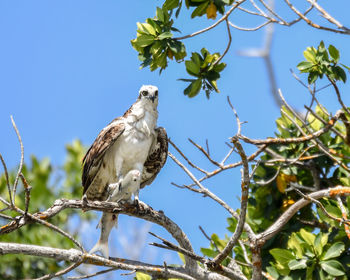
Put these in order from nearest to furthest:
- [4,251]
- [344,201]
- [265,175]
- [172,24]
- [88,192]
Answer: [4,251]
[172,24]
[344,201]
[88,192]
[265,175]

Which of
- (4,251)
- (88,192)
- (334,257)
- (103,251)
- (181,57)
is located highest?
(181,57)

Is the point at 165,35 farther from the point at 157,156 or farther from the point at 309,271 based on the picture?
the point at 309,271

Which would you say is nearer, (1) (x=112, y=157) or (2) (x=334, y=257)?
(2) (x=334, y=257)

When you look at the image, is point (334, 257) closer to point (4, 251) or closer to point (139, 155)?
point (139, 155)

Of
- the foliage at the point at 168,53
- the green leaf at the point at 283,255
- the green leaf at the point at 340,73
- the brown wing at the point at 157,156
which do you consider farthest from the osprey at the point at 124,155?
the green leaf at the point at 340,73

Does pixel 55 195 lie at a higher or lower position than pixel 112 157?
higher

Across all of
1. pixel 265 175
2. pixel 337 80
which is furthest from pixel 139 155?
pixel 337 80

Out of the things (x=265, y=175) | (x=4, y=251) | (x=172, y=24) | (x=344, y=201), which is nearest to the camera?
(x=4, y=251)

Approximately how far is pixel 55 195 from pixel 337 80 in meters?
4.36

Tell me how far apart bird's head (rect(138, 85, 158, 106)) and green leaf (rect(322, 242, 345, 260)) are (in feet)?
7.77

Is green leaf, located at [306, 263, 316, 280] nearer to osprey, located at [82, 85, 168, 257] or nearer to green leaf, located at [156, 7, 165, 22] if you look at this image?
osprey, located at [82, 85, 168, 257]

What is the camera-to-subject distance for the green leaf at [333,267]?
502 centimetres

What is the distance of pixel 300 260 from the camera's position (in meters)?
5.23

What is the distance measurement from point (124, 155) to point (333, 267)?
225 cm
